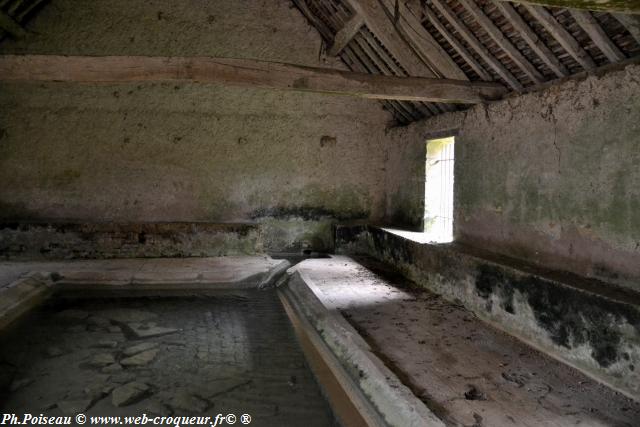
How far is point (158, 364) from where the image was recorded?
11.1ft

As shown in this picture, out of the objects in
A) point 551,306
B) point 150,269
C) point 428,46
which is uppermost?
point 428,46

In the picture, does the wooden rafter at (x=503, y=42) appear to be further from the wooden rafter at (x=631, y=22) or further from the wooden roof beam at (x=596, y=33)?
the wooden rafter at (x=631, y=22)

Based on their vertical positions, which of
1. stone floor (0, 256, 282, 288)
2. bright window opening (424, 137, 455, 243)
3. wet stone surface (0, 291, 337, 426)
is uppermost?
bright window opening (424, 137, 455, 243)

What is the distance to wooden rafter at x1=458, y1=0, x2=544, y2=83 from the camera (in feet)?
12.5

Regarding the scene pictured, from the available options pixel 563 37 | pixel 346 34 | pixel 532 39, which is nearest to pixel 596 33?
pixel 563 37

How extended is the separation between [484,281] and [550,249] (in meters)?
0.63

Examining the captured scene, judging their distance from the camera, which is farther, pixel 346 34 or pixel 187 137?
pixel 187 137

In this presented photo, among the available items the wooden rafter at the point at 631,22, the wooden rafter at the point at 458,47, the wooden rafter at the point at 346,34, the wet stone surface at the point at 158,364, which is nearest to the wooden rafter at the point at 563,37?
the wooden rafter at the point at 631,22

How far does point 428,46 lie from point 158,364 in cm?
394

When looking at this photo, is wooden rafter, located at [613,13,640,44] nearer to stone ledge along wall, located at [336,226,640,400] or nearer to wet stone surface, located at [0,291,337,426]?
stone ledge along wall, located at [336,226,640,400]

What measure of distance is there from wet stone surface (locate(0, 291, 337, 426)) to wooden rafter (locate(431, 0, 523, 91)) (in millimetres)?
3043

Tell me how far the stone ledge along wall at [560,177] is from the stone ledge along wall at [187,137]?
2.70 m

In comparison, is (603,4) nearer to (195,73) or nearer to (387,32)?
(195,73)

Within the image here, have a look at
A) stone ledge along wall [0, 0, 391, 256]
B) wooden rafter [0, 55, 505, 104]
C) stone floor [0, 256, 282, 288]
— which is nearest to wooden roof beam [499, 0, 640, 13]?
wooden rafter [0, 55, 505, 104]
